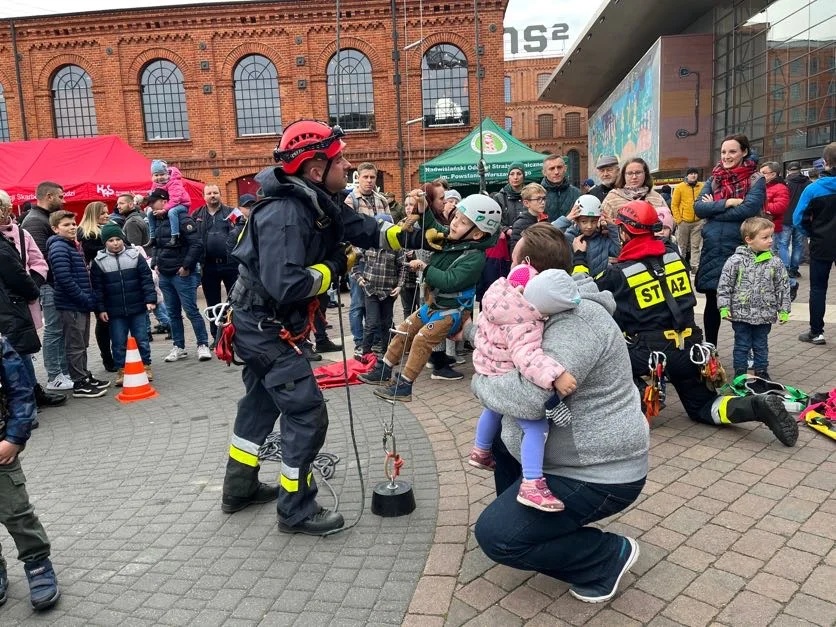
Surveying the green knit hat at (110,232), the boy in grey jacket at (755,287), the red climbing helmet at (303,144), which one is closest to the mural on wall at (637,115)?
the boy in grey jacket at (755,287)

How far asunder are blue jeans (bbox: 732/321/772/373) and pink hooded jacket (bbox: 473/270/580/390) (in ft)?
12.2

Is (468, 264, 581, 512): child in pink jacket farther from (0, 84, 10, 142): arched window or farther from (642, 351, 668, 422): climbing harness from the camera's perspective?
(0, 84, 10, 142): arched window

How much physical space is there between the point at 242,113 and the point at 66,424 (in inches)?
936

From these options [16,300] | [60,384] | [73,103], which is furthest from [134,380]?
[73,103]

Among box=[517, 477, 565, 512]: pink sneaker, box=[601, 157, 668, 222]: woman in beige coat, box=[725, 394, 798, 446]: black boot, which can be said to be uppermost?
box=[601, 157, 668, 222]: woman in beige coat

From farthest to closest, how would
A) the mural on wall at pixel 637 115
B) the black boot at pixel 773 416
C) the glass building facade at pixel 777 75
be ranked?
the mural on wall at pixel 637 115, the glass building facade at pixel 777 75, the black boot at pixel 773 416

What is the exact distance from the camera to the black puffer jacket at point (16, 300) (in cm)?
550

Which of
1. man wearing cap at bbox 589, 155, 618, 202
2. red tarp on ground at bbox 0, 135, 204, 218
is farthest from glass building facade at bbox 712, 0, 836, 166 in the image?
red tarp on ground at bbox 0, 135, 204, 218

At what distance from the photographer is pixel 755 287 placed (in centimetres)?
547

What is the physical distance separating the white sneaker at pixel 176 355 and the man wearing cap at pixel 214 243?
0.42 metres

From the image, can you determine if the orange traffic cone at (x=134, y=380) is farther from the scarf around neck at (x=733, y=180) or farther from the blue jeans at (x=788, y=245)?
the blue jeans at (x=788, y=245)

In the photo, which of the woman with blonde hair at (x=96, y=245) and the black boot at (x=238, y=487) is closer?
the black boot at (x=238, y=487)

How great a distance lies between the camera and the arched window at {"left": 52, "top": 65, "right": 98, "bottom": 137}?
27422 millimetres

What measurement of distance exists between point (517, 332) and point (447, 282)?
114 inches
